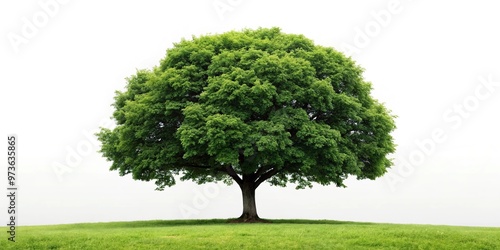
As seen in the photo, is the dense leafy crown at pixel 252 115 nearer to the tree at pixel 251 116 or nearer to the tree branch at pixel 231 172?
the tree at pixel 251 116

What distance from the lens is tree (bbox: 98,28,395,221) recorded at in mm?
32812

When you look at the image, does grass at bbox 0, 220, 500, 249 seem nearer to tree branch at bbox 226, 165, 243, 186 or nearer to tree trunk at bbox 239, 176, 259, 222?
tree trunk at bbox 239, 176, 259, 222

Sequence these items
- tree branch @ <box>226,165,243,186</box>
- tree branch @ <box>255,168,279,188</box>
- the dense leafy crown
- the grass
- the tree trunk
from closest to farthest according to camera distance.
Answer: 1. the grass
2. the dense leafy crown
3. the tree trunk
4. tree branch @ <box>226,165,243,186</box>
5. tree branch @ <box>255,168,279,188</box>

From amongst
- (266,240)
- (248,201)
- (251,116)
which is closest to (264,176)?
(248,201)

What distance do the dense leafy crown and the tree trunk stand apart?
1.80 m

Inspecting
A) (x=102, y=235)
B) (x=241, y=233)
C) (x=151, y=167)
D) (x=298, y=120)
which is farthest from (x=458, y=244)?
(x=151, y=167)

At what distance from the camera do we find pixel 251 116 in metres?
35.6

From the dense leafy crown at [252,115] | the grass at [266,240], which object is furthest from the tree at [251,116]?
the grass at [266,240]

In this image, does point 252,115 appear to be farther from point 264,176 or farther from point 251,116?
point 264,176

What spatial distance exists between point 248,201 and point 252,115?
7.18 metres

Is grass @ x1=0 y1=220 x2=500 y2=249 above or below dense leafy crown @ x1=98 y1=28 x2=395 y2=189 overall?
below

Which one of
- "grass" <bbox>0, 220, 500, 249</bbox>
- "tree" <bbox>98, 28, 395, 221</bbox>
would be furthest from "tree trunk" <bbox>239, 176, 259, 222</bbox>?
"grass" <bbox>0, 220, 500, 249</bbox>

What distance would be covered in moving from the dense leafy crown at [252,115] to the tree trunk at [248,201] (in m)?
1.80

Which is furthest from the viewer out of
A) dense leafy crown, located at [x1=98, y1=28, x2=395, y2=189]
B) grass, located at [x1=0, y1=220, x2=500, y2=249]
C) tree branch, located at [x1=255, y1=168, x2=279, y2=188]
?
tree branch, located at [x1=255, y1=168, x2=279, y2=188]
